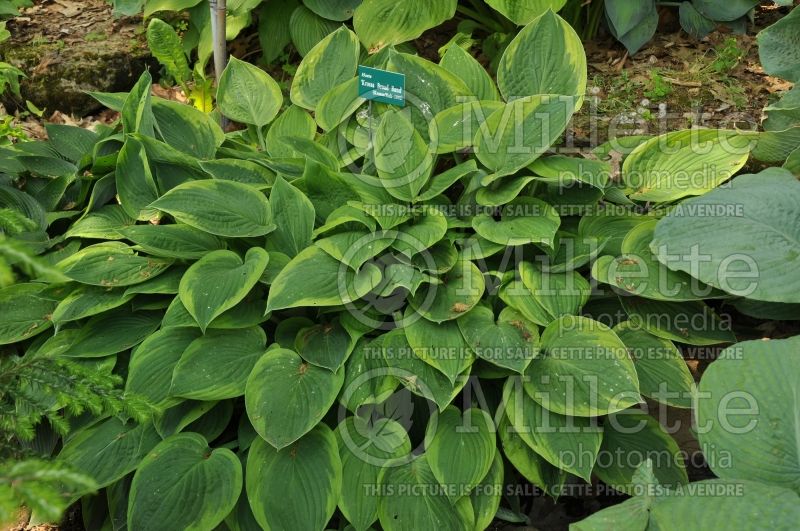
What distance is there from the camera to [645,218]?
2311 millimetres

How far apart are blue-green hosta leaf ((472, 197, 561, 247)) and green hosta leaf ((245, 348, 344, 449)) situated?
2.04 feet

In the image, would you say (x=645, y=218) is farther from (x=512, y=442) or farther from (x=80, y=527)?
(x=80, y=527)

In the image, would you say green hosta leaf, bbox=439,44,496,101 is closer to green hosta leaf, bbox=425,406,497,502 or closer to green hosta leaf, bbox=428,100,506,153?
green hosta leaf, bbox=428,100,506,153

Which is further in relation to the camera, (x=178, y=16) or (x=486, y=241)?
(x=178, y=16)

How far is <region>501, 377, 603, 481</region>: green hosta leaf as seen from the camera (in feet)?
6.29

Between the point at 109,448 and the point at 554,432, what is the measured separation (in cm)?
125

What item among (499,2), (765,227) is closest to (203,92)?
(499,2)

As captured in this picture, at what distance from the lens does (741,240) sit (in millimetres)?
2006

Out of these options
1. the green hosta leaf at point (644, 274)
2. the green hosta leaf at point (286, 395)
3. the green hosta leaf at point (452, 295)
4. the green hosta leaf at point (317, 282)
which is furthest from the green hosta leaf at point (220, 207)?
the green hosta leaf at point (644, 274)

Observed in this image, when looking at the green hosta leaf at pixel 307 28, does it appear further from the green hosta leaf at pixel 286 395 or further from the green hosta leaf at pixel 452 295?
the green hosta leaf at pixel 286 395

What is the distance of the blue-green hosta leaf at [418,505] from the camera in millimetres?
1926

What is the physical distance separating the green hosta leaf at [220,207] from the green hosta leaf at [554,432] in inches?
35.7

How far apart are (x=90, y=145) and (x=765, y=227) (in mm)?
2473

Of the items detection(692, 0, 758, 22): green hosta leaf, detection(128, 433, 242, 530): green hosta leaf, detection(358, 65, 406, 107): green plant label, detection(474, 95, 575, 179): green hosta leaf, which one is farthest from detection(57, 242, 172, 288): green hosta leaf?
detection(692, 0, 758, 22): green hosta leaf
